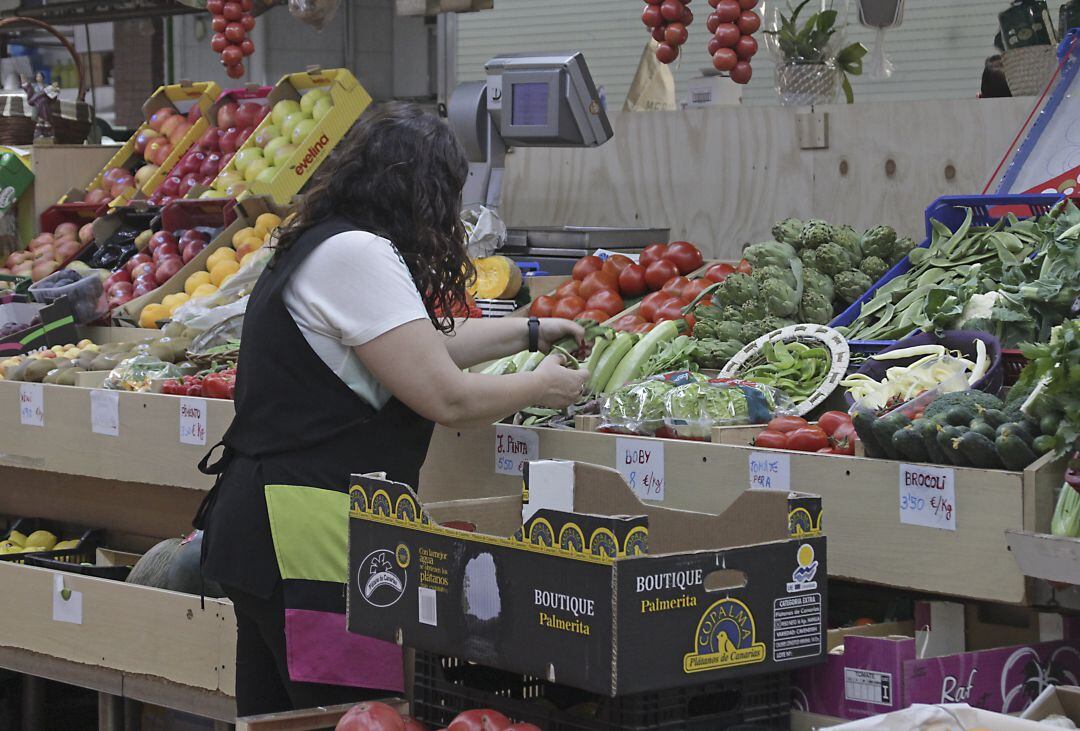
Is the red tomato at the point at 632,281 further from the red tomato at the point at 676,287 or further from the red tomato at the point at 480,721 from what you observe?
the red tomato at the point at 480,721

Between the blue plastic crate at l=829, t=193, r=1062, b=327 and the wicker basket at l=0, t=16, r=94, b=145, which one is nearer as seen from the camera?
the blue plastic crate at l=829, t=193, r=1062, b=327

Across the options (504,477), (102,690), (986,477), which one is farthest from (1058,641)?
(102,690)

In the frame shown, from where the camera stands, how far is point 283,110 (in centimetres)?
651

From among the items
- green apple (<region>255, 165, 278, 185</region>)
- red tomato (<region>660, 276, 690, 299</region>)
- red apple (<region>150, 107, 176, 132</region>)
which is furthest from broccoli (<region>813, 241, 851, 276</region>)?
red apple (<region>150, 107, 176, 132</region>)

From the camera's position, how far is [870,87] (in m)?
8.27

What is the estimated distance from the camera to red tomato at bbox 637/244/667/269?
15.2 feet

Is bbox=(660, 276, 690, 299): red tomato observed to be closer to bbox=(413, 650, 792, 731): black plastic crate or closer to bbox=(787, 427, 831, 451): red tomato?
bbox=(787, 427, 831, 451): red tomato

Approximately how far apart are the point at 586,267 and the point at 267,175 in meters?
2.05

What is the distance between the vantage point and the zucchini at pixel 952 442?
2.63m

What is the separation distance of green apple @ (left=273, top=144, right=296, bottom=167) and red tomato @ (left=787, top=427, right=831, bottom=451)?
3693mm

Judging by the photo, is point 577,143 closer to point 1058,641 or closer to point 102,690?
point 102,690

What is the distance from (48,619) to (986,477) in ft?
8.80

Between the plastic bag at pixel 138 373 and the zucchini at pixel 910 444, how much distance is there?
8.36ft

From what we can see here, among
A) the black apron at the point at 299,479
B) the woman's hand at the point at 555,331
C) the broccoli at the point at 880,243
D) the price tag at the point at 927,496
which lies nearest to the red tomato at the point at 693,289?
the broccoli at the point at 880,243
